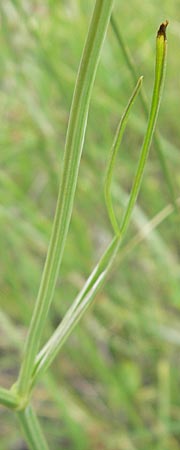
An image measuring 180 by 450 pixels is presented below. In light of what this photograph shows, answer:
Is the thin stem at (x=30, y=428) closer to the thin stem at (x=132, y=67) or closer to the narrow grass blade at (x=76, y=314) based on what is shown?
the narrow grass blade at (x=76, y=314)

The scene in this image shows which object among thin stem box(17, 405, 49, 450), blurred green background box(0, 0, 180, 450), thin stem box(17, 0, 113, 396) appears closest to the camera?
thin stem box(17, 0, 113, 396)

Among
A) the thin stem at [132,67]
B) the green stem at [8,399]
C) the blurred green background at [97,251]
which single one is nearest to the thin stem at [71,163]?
the green stem at [8,399]

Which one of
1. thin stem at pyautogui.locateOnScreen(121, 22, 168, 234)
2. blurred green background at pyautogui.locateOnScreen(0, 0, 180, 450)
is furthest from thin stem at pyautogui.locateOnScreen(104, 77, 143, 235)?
blurred green background at pyautogui.locateOnScreen(0, 0, 180, 450)

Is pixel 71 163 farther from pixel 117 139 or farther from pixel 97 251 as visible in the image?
pixel 97 251

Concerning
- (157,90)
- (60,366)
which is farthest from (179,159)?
(157,90)

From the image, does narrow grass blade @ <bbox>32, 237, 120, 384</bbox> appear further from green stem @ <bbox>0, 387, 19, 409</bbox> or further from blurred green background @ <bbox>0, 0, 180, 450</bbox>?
blurred green background @ <bbox>0, 0, 180, 450</bbox>

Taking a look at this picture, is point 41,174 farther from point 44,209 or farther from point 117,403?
point 117,403
